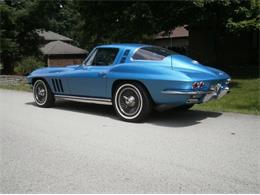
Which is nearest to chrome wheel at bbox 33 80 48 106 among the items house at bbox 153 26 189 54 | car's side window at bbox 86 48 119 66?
car's side window at bbox 86 48 119 66

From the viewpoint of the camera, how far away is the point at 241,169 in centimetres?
457

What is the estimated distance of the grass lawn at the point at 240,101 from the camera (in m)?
8.92

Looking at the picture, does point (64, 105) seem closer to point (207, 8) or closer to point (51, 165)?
point (51, 165)

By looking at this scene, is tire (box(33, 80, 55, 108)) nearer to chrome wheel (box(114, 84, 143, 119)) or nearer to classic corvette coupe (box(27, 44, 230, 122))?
classic corvette coupe (box(27, 44, 230, 122))

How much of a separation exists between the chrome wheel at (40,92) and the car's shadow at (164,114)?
13.4 inches

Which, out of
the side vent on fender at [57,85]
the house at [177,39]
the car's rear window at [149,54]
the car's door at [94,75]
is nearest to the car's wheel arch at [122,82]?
the car's door at [94,75]

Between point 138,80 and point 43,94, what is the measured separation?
301cm

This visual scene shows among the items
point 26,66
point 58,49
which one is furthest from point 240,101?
point 58,49

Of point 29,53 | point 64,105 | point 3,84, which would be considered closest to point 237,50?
point 29,53

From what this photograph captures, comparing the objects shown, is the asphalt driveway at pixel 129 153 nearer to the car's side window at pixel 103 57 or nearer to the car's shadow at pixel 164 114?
the car's shadow at pixel 164 114

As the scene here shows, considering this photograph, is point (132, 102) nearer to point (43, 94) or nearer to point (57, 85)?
point (57, 85)

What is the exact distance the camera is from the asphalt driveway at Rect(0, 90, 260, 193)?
13.5 feet

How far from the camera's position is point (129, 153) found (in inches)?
206

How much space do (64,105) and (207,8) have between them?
8053 millimetres
